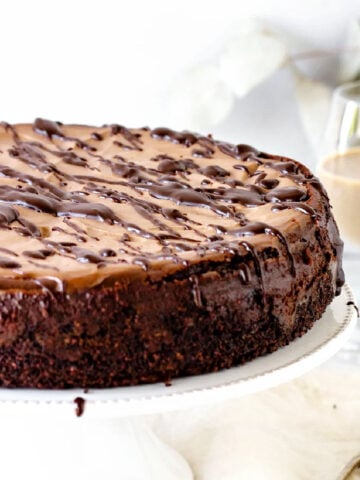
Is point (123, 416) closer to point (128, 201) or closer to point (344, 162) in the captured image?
point (128, 201)

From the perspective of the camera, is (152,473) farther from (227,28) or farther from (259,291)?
(227,28)

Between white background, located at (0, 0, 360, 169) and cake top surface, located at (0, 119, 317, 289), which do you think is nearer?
cake top surface, located at (0, 119, 317, 289)

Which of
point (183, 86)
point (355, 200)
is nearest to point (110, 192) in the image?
point (355, 200)

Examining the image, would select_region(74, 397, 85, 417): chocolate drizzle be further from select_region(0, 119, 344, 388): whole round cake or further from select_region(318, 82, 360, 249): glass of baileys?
select_region(318, 82, 360, 249): glass of baileys

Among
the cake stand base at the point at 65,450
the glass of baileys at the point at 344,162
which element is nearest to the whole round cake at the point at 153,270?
the cake stand base at the point at 65,450

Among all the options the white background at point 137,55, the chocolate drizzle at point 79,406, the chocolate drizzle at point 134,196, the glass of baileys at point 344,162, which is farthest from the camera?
the white background at point 137,55

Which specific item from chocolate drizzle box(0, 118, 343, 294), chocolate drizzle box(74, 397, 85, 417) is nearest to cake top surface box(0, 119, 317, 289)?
chocolate drizzle box(0, 118, 343, 294)

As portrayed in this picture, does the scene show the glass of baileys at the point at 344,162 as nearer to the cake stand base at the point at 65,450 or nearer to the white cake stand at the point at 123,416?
the white cake stand at the point at 123,416
